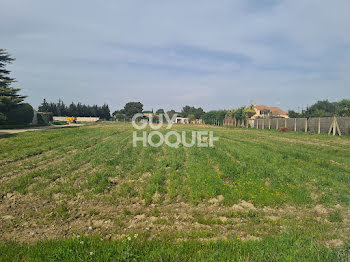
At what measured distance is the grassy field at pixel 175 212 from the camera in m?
3.23

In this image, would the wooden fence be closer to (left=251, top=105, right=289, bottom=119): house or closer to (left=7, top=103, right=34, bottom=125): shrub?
(left=7, top=103, right=34, bottom=125): shrub

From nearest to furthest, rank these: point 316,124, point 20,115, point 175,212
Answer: point 175,212
point 316,124
point 20,115

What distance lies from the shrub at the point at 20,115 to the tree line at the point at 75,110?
2137 inches

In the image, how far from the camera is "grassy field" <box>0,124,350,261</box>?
323 centimetres

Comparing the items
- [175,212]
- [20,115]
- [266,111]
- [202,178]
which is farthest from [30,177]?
[266,111]

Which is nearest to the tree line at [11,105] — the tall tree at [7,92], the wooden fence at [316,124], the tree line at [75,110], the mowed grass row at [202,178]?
the tall tree at [7,92]

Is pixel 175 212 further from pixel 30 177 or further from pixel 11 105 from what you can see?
pixel 11 105

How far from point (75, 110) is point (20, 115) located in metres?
61.0

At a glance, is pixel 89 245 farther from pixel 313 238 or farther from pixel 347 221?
pixel 347 221

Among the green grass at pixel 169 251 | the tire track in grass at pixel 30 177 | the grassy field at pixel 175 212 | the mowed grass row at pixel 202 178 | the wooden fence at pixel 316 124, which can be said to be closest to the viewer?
the green grass at pixel 169 251

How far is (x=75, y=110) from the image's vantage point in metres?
91.9

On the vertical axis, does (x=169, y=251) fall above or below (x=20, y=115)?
below

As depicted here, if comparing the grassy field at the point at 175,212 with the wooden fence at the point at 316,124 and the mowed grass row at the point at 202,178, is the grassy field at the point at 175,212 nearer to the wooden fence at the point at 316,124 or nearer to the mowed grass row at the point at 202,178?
the mowed grass row at the point at 202,178

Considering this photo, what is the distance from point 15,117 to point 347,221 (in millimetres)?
41540
